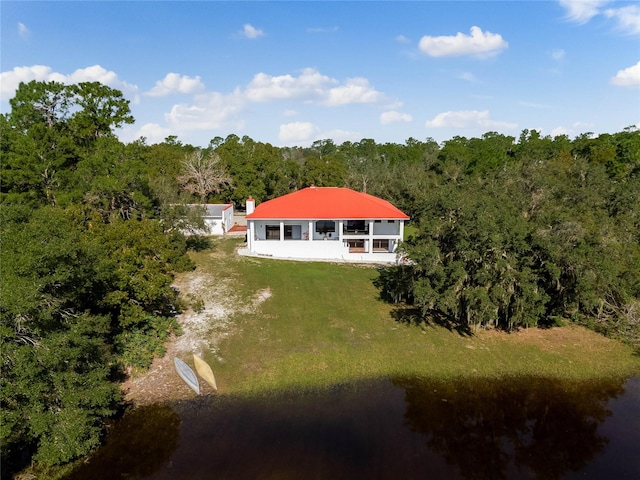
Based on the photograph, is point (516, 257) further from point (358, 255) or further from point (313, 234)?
point (313, 234)

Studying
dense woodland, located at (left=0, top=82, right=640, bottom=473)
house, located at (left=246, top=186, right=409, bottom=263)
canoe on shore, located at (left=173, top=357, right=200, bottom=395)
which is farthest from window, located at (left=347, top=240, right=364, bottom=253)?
canoe on shore, located at (left=173, top=357, right=200, bottom=395)

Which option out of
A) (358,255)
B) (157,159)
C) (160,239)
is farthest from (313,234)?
Result: (157,159)

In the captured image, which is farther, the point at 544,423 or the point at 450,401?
the point at 450,401

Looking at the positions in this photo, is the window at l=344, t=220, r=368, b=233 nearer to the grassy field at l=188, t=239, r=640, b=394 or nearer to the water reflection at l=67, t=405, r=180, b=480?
the grassy field at l=188, t=239, r=640, b=394

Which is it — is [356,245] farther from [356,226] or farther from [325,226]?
[325,226]

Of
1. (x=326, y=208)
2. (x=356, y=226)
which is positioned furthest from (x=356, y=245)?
(x=326, y=208)
